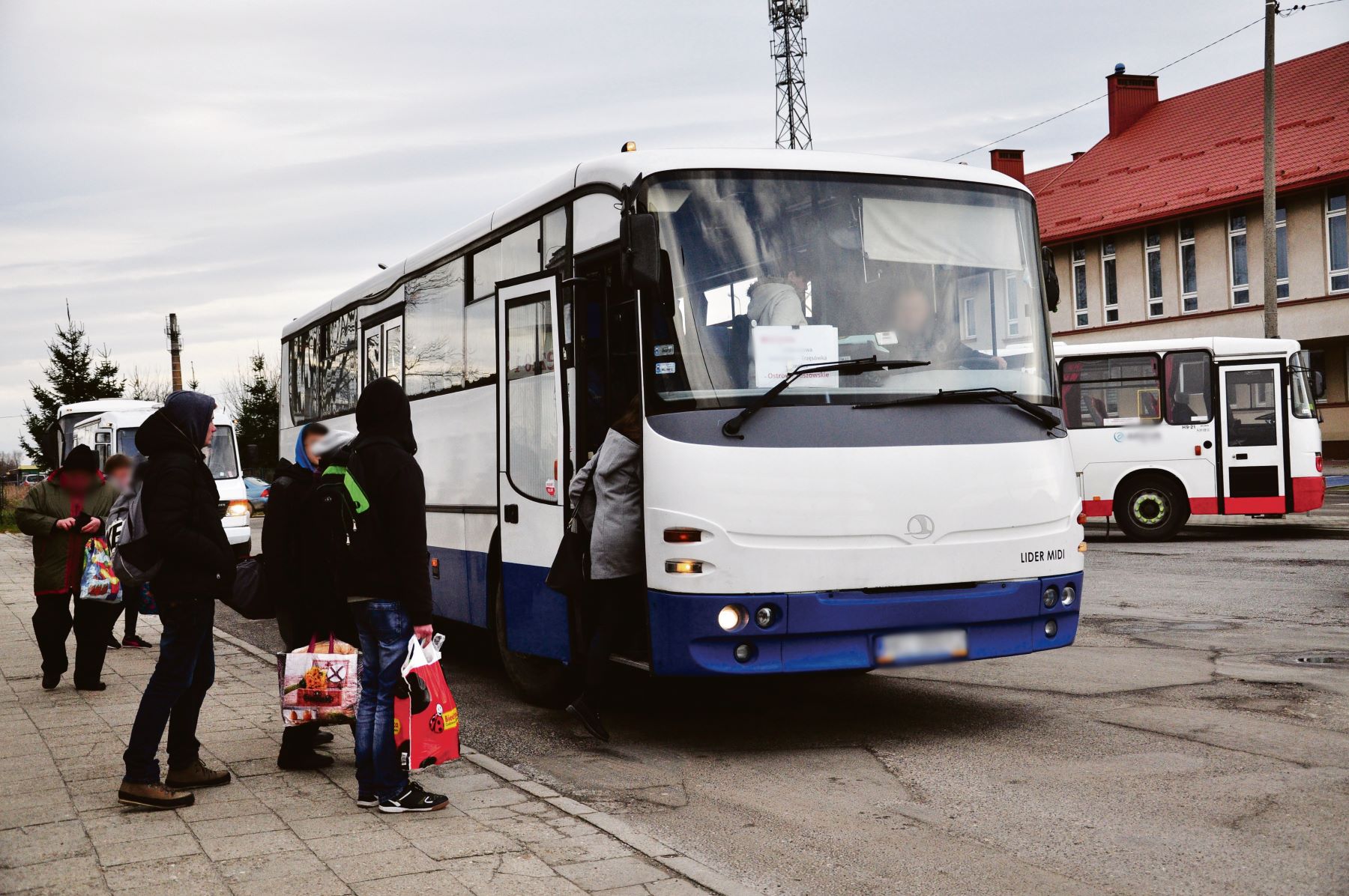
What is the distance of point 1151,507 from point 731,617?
1628 centimetres

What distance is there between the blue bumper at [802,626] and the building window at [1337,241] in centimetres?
3335

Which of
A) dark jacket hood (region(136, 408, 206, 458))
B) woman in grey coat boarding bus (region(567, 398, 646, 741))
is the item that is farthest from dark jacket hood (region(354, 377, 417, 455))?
woman in grey coat boarding bus (region(567, 398, 646, 741))

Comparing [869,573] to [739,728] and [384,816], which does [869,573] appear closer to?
[739,728]

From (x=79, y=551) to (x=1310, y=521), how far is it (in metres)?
19.7

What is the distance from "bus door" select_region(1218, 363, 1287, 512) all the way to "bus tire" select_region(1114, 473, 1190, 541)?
2.12ft

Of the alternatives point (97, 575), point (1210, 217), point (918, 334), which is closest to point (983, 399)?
point (918, 334)

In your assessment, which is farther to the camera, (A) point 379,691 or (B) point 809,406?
(B) point 809,406

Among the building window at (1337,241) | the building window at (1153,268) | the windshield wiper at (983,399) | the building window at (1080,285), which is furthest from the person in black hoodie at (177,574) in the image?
the building window at (1080,285)

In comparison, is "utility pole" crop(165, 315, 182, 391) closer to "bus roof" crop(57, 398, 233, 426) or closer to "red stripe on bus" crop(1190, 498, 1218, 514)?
"bus roof" crop(57, 398, 233, 426)

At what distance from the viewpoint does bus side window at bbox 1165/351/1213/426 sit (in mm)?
21062

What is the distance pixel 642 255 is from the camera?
6883 mm

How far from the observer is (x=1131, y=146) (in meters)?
45.4

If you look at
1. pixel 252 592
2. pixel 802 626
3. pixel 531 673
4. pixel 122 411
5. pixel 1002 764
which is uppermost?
pixel 122 411

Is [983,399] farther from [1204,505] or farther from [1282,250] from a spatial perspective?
[1282,250]
